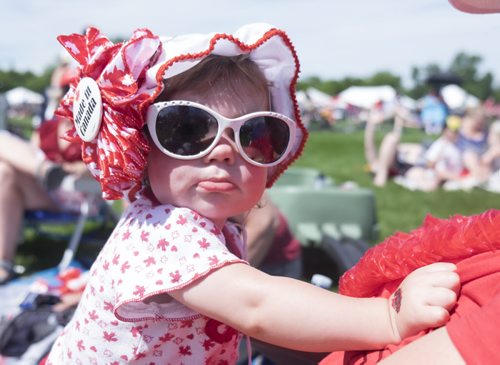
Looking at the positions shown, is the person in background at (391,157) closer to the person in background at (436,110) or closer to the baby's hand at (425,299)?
the person in background at (436,110)

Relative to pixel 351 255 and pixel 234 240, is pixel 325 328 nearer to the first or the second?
pixel 234 240

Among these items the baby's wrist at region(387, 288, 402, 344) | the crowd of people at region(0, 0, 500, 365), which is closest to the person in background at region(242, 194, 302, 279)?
the crowd of people at region(0, 0, 500, 365)

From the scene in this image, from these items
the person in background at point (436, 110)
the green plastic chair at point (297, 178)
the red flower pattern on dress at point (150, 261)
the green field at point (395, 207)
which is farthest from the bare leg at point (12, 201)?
the person in background at point (436, 110)

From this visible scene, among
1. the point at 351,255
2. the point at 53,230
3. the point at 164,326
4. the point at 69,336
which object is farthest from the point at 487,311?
the point at 53,230

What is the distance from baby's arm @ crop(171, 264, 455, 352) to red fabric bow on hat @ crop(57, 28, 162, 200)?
12.6 inches

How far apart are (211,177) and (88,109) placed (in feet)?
1.08

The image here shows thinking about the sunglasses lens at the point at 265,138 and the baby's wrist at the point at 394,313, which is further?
the sunglasses lens at the point at 265,138

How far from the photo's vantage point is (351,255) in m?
3.21

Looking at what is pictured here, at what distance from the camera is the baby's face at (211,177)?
134 centimetres

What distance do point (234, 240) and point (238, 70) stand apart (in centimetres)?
42

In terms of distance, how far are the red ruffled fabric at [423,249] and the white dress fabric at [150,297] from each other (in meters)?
0.24

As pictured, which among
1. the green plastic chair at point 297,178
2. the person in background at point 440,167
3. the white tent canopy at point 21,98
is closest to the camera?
the green plastic chair at point 297,178

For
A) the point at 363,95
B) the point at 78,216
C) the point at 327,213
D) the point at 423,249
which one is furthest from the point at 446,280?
the point at 363,95

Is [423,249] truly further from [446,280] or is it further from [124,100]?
[124,100]
